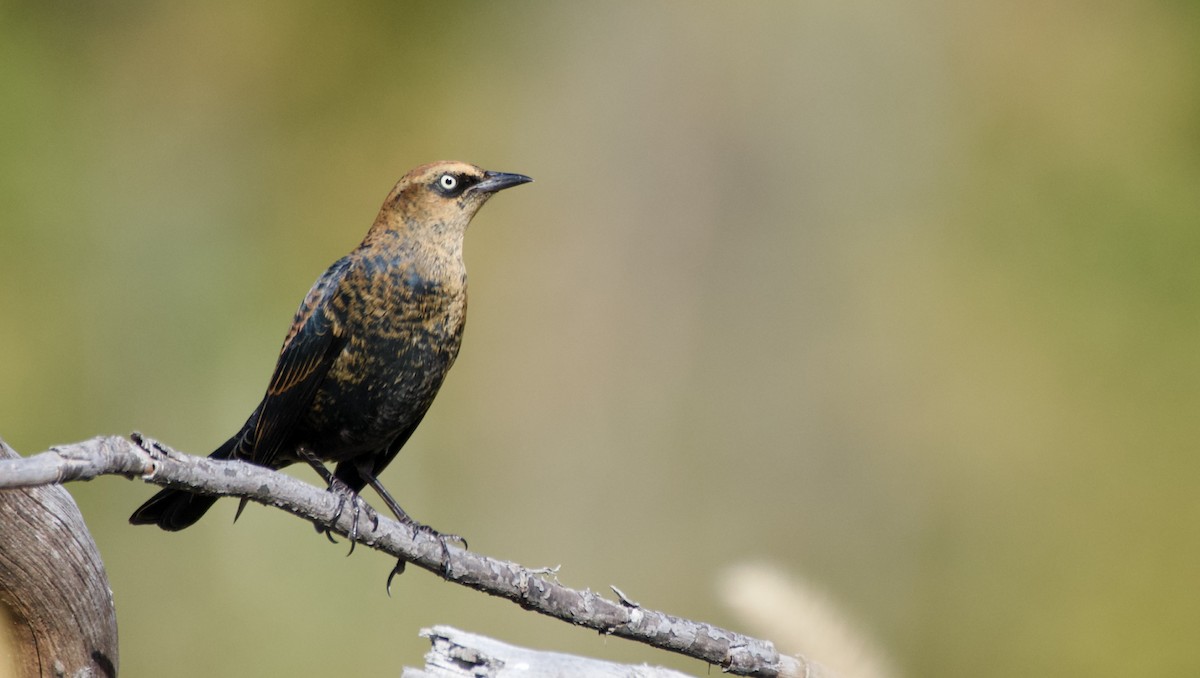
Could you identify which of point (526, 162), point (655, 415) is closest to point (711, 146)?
point (526, 162)

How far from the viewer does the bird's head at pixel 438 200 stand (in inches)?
137

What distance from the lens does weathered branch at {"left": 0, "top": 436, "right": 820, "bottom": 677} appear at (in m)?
2.10

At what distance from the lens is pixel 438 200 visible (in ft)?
11.5

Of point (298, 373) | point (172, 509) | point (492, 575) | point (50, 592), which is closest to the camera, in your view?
point (50, 592)

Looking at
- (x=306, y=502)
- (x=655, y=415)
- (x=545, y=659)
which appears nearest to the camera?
(x=545, y=659)

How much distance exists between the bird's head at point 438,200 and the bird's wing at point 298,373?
0.29 metres

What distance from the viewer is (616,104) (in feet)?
19.9

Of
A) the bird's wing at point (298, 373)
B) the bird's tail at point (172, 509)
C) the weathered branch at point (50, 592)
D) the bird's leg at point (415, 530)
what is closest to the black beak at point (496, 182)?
the bird's wing at point (298, 373)

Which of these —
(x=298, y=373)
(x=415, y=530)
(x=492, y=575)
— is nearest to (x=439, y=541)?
(x=492, y=575)

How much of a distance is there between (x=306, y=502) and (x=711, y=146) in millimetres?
3968

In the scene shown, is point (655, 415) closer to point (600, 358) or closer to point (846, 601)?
point (600, 358)

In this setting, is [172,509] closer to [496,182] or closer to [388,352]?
[388,352]

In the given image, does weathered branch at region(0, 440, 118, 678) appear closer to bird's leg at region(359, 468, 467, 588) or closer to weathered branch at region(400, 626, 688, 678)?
bird's leg at region(359, 468, 467, 588)

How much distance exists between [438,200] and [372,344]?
0.51 metres
